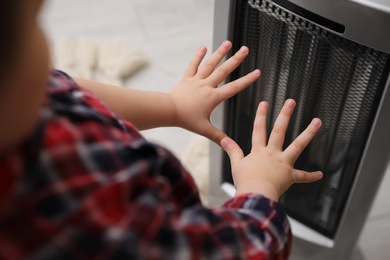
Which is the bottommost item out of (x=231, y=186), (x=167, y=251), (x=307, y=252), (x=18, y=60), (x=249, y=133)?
(x=307, y=252)

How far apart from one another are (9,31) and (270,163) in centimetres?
36

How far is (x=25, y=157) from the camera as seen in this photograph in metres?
0.38

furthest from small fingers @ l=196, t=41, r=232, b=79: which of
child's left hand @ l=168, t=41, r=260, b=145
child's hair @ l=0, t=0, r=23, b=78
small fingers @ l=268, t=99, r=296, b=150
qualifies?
child's hair @ l=0, t=0, r=23, b=78

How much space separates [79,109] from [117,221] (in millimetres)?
97

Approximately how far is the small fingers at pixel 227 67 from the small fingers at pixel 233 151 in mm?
72

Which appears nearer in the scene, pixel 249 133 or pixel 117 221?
pixel 117 221

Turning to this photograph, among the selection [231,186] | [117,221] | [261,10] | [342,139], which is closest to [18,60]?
[117,221]

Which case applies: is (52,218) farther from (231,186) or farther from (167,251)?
(231,186)

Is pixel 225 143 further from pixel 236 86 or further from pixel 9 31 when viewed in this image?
pixel 9 31

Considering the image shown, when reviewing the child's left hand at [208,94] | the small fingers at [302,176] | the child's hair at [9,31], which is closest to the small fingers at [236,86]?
the child's left hand at [208,94]

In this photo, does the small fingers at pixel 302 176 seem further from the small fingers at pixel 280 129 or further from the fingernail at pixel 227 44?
the fingernail at pixel 227 44

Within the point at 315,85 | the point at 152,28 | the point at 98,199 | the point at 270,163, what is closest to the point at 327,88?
the point at 315,85

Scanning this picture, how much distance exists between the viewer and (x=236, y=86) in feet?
2.21

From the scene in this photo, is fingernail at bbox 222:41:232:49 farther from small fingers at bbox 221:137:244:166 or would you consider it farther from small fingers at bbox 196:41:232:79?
small fingers at bbox 221:137:244:166
